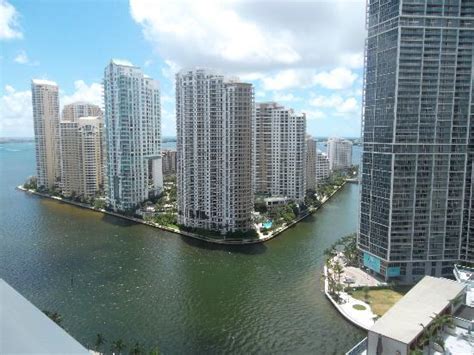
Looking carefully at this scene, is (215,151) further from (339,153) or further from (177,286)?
(339,153)

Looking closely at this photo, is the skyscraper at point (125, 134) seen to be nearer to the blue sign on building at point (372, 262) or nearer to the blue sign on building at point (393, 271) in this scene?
the blue sign on building at point (372, 262)

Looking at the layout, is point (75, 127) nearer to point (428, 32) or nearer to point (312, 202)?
point (312, 202)

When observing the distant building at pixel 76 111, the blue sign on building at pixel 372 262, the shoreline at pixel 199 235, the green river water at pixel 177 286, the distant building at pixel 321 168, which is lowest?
the green river water at pixel 177 286

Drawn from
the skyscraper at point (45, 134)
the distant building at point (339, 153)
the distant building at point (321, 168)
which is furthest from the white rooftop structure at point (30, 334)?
the distant building at point (339, 153)

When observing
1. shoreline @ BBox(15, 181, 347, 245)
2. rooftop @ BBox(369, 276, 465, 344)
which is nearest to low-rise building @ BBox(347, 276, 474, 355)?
rooftop @ BBox(369, 276, 465, 344)

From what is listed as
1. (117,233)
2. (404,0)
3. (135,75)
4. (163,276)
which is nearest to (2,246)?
(117,233)

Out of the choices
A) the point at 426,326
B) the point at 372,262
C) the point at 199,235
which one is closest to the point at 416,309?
the point at 426,326

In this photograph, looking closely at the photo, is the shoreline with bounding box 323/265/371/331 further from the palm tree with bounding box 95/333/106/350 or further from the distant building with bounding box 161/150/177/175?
the distant building with bounding box 161/150/177/175
